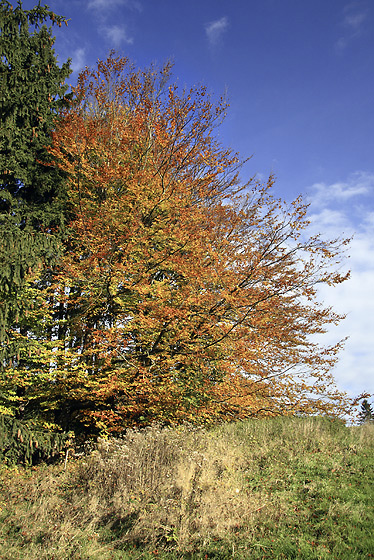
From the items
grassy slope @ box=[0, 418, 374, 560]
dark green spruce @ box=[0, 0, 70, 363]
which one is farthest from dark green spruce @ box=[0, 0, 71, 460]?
grassy slope @ box=[0, 418, 374, 560]

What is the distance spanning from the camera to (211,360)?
453 inches

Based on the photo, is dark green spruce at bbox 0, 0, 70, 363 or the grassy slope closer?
the grassy slope

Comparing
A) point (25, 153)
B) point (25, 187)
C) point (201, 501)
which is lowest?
point (201, 501)

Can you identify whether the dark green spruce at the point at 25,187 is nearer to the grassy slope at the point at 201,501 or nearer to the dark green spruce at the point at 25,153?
the dark green spruce at the point at 25,153

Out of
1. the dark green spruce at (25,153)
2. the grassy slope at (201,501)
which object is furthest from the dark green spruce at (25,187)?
the grassy slope at (201,501)

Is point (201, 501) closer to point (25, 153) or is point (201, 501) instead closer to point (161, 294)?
point (161, 294)

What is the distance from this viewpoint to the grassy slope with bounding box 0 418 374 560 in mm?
5730

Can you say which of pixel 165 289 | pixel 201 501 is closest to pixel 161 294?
pixel 165 289

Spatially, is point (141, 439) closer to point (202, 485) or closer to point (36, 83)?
point (202, 485)

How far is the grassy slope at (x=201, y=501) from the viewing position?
5.73m

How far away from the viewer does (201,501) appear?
648cm

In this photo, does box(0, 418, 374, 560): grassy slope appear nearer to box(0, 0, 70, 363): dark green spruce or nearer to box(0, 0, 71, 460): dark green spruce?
box(0, 0, 71, 460): dark green spruce

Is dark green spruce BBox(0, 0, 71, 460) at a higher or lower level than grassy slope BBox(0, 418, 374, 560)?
higher

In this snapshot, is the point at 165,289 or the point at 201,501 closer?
the point at 201,501
